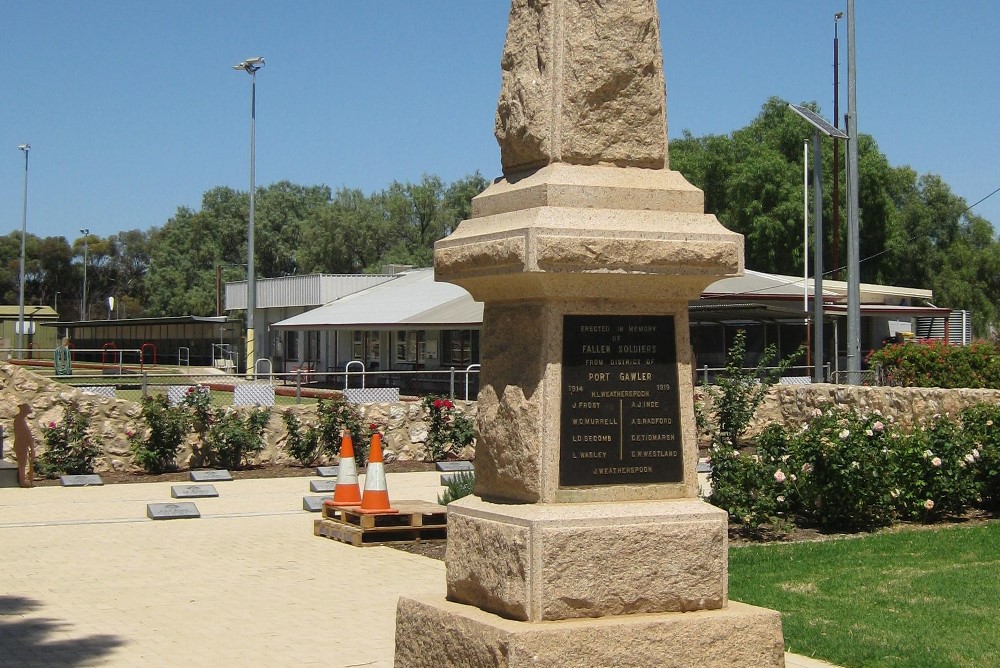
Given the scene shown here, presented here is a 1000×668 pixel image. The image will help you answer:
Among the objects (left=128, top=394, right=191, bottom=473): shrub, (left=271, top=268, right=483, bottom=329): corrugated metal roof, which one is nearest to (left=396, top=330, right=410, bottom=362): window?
(left=271, top=268, right=483, bottom=329): corrugated metal roof

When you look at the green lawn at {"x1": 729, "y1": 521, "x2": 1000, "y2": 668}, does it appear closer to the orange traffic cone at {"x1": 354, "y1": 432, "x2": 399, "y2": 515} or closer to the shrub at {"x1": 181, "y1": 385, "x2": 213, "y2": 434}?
the orange traffic cone at {"x1": 354, "y1": 432, "x2": 399, "y2": 515}

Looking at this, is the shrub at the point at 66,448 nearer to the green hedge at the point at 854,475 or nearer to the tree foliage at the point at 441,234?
the green hedge at the point at 854,475

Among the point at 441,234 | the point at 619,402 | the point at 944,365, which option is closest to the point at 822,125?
the point at 944,365

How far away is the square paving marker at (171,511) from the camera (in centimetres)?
1539

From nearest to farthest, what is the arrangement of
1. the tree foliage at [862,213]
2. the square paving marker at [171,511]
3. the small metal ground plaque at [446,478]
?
the square paving marker at [171,511], the small metal ground plaque at [446,478], the tree foliage at [862,213]

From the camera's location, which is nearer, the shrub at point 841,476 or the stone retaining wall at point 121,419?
the shrub at point 841,476

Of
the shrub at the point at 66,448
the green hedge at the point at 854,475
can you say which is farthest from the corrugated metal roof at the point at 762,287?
the green hedge at the point at 854,475

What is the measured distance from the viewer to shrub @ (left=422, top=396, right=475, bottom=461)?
73.9ft

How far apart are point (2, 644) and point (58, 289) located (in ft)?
386

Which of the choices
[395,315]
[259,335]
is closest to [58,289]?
[259,335]

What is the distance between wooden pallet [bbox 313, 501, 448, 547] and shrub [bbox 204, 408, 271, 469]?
25.0 ft

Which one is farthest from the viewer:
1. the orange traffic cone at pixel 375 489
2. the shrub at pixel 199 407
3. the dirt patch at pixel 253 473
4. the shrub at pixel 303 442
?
the shrub at pixel 303 442

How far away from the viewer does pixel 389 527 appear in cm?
1333

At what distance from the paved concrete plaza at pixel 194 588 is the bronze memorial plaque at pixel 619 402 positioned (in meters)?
2.10
